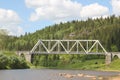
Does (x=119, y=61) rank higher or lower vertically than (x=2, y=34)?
lower

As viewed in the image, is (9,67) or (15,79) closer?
(15,79)

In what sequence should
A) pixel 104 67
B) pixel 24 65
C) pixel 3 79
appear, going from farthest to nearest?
pixel 104 67
pixel 24 65
pixel 3 79

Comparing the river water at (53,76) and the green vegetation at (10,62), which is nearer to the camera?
the river water at (53,76)

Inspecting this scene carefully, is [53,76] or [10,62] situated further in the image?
[10,62]

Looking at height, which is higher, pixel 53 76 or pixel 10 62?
pixel 10 62

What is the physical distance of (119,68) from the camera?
179750mm

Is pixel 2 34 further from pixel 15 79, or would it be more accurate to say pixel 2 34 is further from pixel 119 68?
pixel 15 79

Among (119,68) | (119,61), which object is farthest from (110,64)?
(119,68)

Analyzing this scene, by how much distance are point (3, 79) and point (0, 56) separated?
60491 mm

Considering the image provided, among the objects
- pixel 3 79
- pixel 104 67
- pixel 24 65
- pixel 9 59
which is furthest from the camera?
pixel 104 67

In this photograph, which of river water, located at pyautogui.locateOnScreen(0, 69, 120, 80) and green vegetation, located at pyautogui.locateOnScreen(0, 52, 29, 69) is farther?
green vegetation, located at pyautogui.locateOnScreen(0, 52, 29, 69)

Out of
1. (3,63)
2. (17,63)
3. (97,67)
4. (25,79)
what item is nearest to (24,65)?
(17,63)

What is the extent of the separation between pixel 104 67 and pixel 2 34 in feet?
167

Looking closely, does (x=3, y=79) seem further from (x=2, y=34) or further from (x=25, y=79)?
(x=2, y=34)
